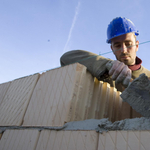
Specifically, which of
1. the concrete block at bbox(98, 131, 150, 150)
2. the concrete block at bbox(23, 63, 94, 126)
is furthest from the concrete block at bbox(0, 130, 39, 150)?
the concrete block at bbox(98, 131, 150, 150)

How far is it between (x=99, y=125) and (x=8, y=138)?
3.56ft

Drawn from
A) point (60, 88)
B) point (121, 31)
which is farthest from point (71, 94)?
point (121, 31)

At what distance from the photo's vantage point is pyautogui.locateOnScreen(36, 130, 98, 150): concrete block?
112cm

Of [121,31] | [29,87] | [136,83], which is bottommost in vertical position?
[136,83]

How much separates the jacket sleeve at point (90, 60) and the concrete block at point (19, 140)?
79cm

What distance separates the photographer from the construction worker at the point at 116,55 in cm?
169

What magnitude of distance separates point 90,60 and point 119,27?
616mm

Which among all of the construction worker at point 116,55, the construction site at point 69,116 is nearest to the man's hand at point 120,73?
the construction worker at point 116,55

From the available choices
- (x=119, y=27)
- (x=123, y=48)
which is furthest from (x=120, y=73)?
(x=119, y=27)

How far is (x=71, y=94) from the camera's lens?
148cm

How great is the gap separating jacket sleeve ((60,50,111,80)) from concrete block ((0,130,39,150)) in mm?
787

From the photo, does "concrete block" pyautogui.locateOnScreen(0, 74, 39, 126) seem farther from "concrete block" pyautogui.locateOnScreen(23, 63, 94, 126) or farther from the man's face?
the man's face

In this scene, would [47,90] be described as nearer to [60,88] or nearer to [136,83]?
[60,88]

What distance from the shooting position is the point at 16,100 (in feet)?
6.88
